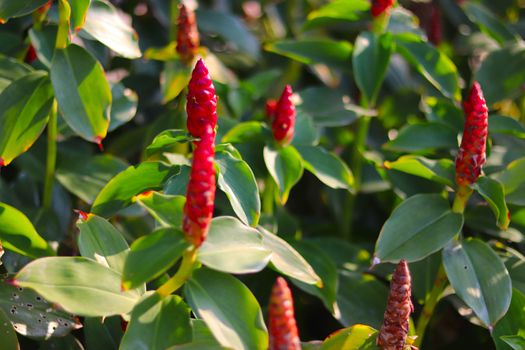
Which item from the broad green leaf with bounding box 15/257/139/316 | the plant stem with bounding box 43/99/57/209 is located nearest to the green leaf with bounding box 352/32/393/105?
the plant stem with bounding box 43/99/57/209

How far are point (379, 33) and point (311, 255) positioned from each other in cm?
42

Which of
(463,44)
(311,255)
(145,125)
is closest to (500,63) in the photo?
(463,44)

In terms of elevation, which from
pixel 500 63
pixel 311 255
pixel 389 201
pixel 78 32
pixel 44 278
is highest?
pixel 78 32

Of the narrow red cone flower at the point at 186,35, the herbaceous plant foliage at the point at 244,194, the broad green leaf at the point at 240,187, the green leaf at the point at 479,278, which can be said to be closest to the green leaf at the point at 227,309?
the herbaceous plant foliage at the point at 244,194

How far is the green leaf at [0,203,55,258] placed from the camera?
105 centimetres

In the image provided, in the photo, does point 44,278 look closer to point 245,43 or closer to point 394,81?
point 245,43

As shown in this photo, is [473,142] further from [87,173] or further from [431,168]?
[87,173]

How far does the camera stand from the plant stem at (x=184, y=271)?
83cm

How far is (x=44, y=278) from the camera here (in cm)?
85

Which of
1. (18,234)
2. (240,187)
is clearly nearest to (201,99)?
(240,187)

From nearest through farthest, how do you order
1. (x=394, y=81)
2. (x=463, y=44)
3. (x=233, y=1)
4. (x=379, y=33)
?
(x=379, y=33)
(x=463, y=44)
(x=394, y=81)
(x=233, y=1)

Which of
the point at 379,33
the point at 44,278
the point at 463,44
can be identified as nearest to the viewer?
the point at 44,278

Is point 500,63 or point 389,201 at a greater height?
point 500,63

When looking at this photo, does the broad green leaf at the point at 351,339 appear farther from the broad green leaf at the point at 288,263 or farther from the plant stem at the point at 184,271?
the plant stem at the point at 184,271
